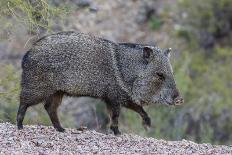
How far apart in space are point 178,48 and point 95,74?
1307cm

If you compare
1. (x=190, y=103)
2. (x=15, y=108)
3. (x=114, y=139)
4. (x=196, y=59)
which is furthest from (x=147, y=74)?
(x=196, y=59)

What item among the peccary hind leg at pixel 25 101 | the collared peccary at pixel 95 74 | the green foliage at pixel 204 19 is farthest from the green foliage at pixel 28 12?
the green foliage at pixel 204 19

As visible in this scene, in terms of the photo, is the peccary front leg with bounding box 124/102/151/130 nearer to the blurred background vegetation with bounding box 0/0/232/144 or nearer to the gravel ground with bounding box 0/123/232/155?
the gravel ground with bounding box 0/123/232/155

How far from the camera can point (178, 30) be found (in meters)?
22.0

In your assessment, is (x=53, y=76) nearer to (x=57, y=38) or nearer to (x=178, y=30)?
(x=57, y=38)

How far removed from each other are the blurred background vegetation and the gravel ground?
5.14m

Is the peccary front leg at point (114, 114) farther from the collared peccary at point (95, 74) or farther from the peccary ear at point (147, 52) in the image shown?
the peccary ear at point (147, 52)

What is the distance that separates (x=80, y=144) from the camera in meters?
7.95

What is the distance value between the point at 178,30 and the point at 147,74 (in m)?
13.4

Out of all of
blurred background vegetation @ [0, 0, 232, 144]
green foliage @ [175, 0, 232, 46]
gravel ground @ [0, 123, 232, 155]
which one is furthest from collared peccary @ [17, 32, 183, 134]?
green foliage @ [175, 0, 232, 46]

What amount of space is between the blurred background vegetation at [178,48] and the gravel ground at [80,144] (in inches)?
202

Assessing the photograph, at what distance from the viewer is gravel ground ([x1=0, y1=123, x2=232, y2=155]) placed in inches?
299

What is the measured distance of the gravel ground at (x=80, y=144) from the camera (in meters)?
7.59

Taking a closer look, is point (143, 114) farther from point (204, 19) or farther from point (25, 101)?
point (204, 19)
